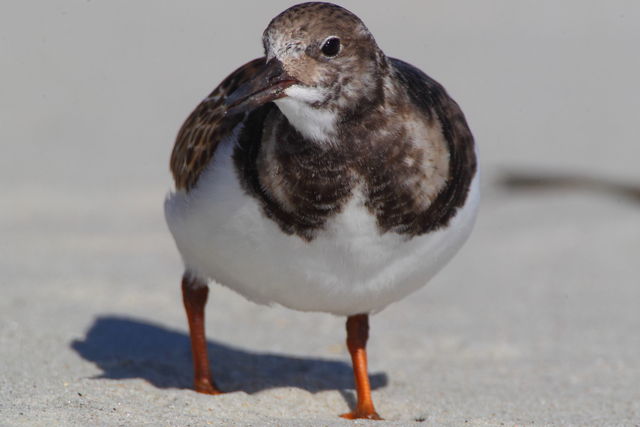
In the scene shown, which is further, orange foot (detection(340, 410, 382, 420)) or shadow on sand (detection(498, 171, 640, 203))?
shadow on sand (detection(498, 171, 640, 203))

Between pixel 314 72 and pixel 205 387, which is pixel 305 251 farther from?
pixel 205 387

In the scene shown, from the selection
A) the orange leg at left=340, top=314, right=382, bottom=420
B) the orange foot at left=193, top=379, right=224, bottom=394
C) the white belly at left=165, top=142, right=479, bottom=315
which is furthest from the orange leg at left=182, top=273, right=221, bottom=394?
the orange leg at left=340, top=314, right=382, bottom=420

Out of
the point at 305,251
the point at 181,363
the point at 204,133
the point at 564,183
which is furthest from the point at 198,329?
the point at 564,183

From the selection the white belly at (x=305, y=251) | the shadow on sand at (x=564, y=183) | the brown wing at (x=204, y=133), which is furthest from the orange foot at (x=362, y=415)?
the shadow on sand at (x=564, y=183)

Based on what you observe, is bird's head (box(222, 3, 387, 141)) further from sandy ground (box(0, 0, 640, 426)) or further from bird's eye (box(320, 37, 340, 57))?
sandy ground (box(0, 0, 640, 426))

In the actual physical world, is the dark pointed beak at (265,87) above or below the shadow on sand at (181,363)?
above

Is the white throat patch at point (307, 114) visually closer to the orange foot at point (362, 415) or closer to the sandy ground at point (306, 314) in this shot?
the sandy ground at point (306, 314)
